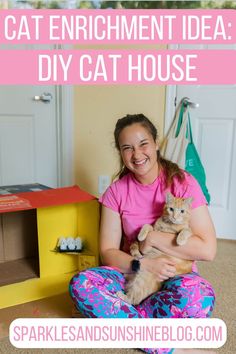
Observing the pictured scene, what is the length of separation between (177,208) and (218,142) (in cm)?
100

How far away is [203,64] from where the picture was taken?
1.87 m

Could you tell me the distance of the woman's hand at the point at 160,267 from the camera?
1049mm

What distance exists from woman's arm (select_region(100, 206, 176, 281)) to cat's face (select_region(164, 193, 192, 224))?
0.44 feet

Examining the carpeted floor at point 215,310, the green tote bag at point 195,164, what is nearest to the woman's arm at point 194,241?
the carpeted floor at point 215,310

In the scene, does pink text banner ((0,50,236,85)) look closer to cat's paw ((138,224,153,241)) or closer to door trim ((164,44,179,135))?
door trim ((164,44,179,135))

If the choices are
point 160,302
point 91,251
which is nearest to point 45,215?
point 91,251

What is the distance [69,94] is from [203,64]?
0.76 m

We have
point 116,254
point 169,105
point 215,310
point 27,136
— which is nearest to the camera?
point 116,254

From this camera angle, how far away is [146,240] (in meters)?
1.08

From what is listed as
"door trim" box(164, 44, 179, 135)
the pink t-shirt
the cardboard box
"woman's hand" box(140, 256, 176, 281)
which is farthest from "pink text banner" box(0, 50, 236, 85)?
"woman's hand" box(140, 256, 176, 281)

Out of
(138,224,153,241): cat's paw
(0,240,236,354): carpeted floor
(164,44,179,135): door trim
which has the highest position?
(164,44,179,135): door trim

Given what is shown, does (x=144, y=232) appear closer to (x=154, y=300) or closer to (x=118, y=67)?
(x=154, y=300)

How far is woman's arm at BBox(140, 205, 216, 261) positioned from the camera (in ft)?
3.45

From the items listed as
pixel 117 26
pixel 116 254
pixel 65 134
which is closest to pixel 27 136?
pixel 65 134
